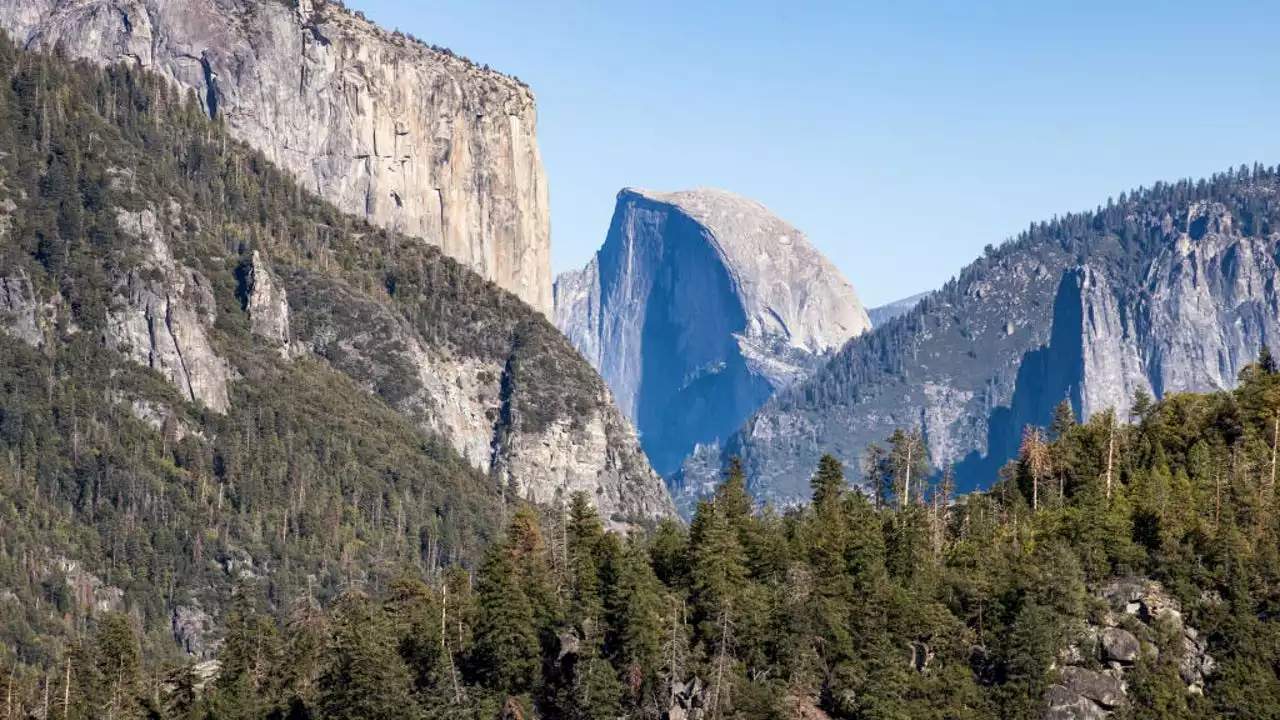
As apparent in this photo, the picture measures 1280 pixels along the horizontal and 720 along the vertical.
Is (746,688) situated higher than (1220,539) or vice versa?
(1220,539)

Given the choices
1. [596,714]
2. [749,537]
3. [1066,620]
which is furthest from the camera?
[749,537]

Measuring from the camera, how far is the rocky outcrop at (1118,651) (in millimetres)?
167000

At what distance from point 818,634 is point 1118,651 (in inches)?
961

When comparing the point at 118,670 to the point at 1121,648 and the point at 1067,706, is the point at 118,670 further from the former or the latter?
the point at 1121,648

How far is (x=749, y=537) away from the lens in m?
181

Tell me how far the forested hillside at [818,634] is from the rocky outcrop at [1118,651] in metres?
0.18

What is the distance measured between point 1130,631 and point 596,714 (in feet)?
146

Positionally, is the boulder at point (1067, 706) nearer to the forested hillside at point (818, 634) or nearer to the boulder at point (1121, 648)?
the forested hillside at point (818, 634)

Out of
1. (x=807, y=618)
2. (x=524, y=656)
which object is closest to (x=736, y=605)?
(x=807, y=618)

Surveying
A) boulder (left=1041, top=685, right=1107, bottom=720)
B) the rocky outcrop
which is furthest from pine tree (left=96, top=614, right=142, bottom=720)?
the rocky outcrop

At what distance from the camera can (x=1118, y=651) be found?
169750mm

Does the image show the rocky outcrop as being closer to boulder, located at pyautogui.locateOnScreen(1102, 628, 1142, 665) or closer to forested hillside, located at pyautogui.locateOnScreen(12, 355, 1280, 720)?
boulder, located at pyautogui.locateOnScreen(1102, 628, 1142, 665)

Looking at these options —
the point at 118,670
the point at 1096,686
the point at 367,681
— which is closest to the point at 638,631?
the point at 367,681

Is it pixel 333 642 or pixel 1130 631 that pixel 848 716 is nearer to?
pixel 1130 631
